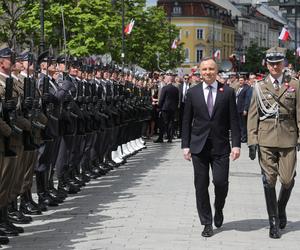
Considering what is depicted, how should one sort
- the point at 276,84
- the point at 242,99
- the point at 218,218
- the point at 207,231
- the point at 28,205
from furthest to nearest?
the point at 242,99
the point at 28,205
the point at 218,218
the point at 276,84
the point at 207,231

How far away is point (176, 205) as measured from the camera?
13.8 metres

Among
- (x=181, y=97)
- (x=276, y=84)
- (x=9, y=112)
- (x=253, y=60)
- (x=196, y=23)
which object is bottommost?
(x=253, y=60)

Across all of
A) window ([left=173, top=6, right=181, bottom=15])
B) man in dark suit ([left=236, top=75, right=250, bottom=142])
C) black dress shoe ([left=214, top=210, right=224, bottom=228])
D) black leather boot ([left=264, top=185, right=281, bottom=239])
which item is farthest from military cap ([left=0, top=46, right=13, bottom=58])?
window ([left=173, top=6, right=181, bottom=15])

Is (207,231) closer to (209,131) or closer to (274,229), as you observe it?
(274,229)

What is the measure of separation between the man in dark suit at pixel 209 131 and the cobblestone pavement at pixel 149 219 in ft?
1.96

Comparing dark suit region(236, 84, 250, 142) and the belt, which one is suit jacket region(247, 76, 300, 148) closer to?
the belt

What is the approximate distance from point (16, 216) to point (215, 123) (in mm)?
2684

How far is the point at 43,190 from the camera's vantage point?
44.3 feet

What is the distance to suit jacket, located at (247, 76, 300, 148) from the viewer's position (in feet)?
36.9

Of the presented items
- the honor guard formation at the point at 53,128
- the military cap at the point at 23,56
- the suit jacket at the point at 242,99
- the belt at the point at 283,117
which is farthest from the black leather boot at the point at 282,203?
the suit jacket at the point at 242,99

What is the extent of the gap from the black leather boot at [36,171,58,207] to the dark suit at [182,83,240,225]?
2.83m

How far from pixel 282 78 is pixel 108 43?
3426cm

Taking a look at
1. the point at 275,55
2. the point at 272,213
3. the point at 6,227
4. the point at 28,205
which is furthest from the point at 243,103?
the point at 6,227

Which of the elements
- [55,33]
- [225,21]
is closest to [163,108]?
[55,33]
